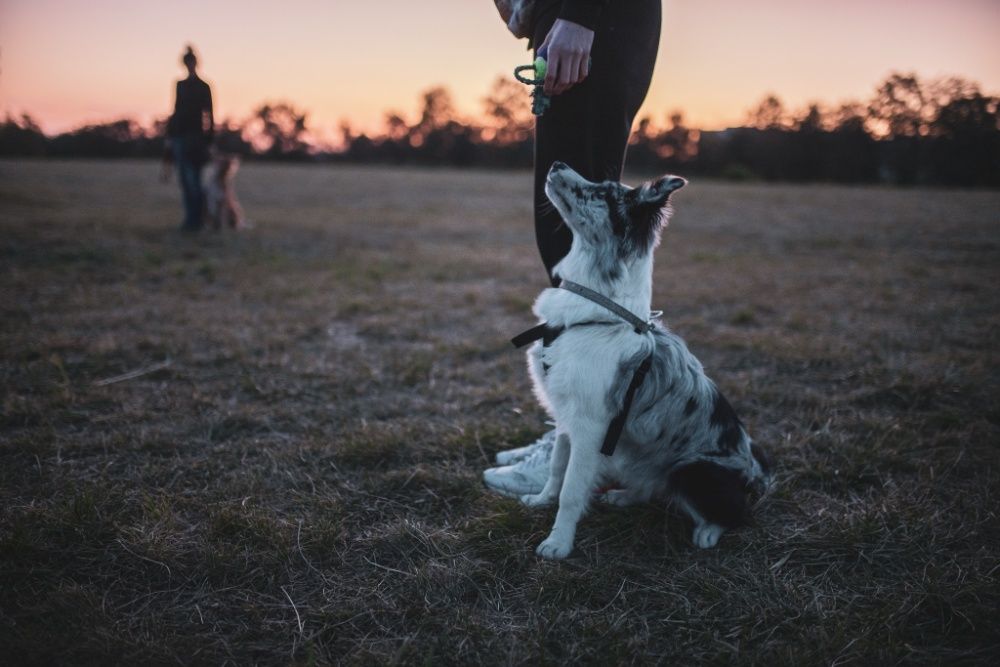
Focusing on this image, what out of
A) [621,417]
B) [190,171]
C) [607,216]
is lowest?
[621,417]

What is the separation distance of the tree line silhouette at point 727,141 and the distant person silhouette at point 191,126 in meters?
31.4

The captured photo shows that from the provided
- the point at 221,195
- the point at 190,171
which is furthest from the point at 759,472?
the point at 221,195

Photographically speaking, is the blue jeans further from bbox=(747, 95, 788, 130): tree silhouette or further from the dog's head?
bbox=(747, 95, 788, 130): tree silhouette

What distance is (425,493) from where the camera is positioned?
9.37 feet

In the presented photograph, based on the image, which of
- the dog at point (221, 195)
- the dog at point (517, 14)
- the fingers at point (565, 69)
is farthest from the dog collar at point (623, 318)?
the dog at point (221, 195)

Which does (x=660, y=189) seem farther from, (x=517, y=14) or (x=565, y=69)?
(x=517, y=14)

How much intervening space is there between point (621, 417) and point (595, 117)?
1403mm

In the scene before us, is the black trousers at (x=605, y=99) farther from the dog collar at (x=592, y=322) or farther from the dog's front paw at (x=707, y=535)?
the dog's front paw at (x=707, y=535)

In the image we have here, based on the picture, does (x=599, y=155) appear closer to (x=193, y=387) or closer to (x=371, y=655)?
(x=371, y=655)

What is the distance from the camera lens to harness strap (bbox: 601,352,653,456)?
240cm

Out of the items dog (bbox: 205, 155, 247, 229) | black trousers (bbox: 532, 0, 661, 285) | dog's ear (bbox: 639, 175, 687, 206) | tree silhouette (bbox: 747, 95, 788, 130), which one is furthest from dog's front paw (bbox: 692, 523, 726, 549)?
tree silhouette (bbox: 747, 95, 788, 130)

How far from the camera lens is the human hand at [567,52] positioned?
2.34m

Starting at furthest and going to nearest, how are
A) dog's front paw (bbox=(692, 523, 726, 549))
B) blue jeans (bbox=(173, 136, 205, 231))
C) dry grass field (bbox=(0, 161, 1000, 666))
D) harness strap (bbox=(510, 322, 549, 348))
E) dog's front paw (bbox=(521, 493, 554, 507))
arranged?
blue jeans (bbox=(173, 136, 205, 231)) < dog's front paw (bbox=(521, 493, 554, 507)) < harness strap (bbox=(510, 322, 549, 348)) < dog's front paw (bbox=(692, 523, 726, 549)) < dry grass field (bbox=(0, 161, 1000, 666))

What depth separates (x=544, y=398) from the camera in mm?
2676
